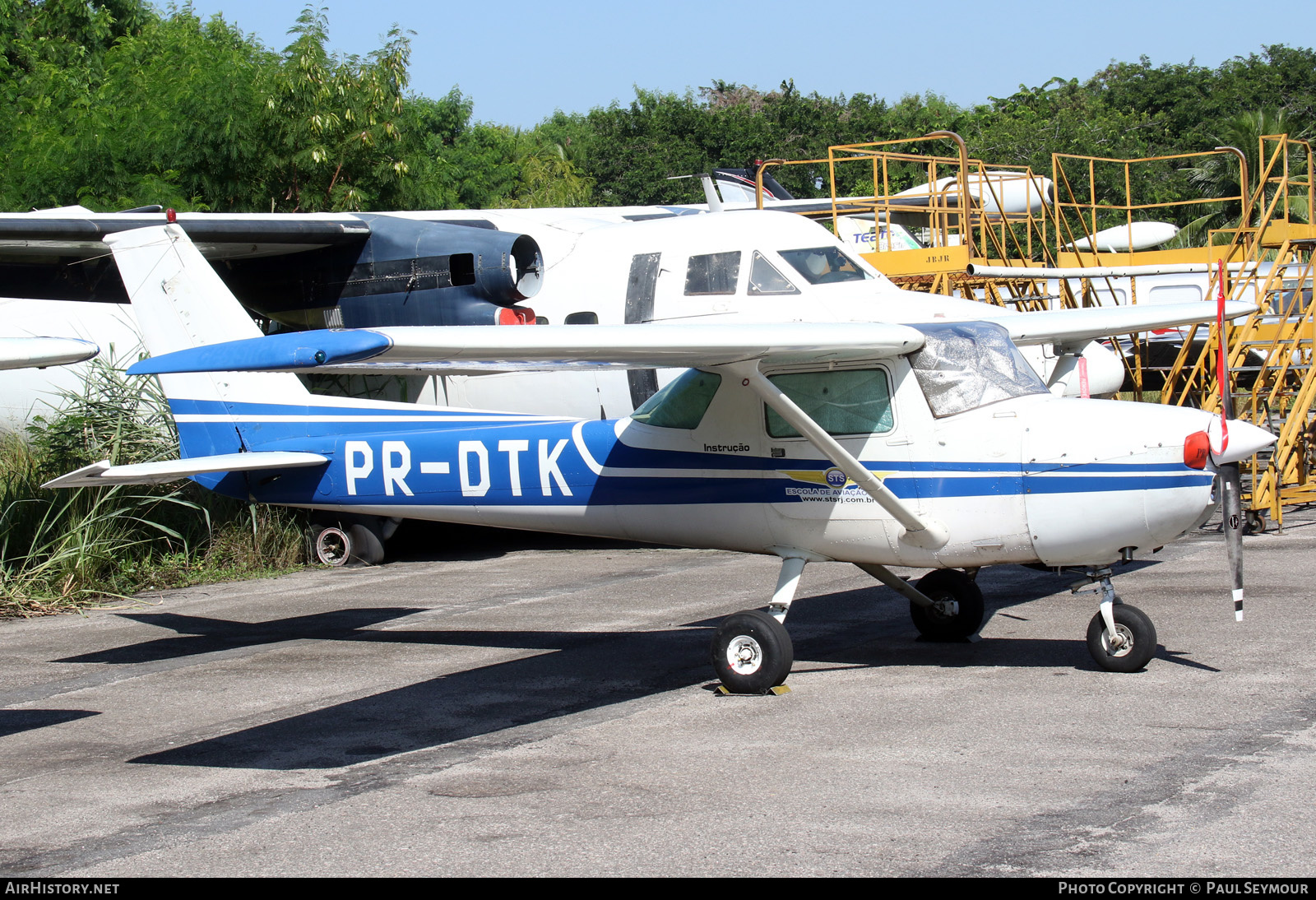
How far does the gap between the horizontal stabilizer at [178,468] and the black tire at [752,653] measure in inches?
139

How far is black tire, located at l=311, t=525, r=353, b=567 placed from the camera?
1420 cm

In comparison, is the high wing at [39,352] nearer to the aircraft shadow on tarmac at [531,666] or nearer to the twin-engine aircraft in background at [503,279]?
the aircraft shadow on tarmac at [531,666]

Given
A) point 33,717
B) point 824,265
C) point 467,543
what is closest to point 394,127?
point 467,543

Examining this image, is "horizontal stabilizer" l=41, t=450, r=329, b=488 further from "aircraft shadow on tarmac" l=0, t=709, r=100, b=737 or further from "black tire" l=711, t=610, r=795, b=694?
"black tire" l=711, t=610, r=795, b=694

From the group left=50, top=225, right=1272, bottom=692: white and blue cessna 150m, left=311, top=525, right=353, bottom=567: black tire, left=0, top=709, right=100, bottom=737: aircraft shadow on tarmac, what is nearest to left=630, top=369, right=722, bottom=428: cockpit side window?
left=50, top=225, right=1272, bottom=692: white and blue cessna 150m

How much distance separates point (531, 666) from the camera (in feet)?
28.4

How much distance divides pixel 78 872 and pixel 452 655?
4.33 m

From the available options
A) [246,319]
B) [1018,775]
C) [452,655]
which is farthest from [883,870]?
[246,319]

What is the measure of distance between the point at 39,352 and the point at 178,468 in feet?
7.65

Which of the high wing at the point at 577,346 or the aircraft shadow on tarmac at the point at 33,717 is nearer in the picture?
the high wing at the point at 577,346

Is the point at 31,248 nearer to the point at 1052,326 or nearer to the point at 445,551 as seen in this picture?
the point at 445,551

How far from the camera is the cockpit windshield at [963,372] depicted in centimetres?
767

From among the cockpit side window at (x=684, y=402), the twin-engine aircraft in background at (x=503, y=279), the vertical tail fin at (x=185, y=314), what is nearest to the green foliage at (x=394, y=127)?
the twin-engine aircraft in background at (x=503, y=279)

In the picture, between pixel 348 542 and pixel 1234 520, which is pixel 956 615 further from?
pixel 348 542
